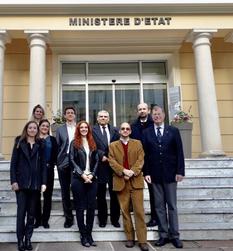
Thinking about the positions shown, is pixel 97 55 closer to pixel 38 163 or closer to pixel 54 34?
pixel 54 34

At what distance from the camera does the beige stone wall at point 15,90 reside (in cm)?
1020

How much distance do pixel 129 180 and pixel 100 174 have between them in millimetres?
547

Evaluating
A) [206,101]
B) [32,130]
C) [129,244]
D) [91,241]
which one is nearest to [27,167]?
[32,130]

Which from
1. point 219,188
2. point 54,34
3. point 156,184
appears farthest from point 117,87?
point 156,184

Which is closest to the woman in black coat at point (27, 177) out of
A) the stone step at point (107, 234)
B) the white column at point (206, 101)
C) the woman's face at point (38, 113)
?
the stone step at point (107, 234)

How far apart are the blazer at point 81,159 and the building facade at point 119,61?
413 cm

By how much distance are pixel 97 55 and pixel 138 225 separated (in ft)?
23.5

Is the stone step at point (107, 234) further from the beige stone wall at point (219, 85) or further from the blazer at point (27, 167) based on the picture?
the beige stone wall at point (219, 85)

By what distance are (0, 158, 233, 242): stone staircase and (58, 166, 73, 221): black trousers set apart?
21 centimetres

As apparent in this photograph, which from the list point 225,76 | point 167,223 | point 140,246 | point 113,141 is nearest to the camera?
point 140,246

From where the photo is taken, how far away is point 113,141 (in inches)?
209

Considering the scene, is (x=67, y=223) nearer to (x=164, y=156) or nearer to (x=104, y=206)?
(x=104, y=206)

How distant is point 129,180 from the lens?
4.75 meters

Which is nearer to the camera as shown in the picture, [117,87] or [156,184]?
[156,184]
